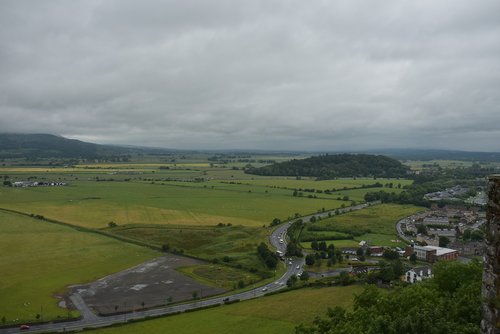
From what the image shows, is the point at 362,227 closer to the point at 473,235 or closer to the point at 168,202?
the point at 473,235

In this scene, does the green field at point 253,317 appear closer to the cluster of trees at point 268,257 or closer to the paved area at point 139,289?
the paved area at point 139,289

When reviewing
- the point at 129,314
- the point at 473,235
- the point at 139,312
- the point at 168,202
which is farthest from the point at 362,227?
the point at 129,314

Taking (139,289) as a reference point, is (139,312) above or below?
below

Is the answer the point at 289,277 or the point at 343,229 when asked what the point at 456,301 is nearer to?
the point at 289,277

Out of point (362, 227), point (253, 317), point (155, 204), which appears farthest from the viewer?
point (155, 204)

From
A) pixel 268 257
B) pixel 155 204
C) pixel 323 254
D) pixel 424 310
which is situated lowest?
pixel 323 254

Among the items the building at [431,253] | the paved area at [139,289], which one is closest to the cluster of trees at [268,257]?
the paved area at [139,289]

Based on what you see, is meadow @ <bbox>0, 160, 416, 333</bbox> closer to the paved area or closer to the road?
the road
